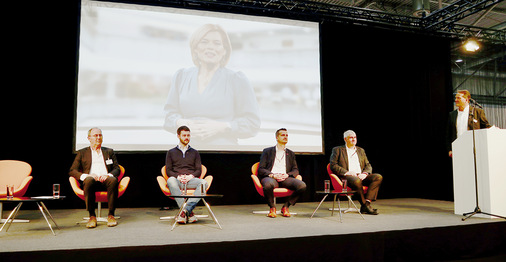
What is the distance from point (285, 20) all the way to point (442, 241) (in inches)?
173

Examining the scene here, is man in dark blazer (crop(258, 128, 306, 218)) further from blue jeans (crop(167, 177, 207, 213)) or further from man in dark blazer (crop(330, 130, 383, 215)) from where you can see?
blue jeans (crop(167, 177, 207, 213))

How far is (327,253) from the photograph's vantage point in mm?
3186

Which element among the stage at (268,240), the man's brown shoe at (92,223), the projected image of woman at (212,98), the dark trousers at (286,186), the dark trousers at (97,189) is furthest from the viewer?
the projected image of woman at (212,98)

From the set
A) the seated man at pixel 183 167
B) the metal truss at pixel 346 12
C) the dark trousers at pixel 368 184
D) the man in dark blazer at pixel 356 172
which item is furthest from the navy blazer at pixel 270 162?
the metal truss at pixel 346 12

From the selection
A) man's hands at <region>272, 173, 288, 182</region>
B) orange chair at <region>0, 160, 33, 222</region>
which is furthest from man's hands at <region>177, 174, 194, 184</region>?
orange chair at <region>0, 160, 33, 222</region>

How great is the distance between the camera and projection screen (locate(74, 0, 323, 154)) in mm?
5605

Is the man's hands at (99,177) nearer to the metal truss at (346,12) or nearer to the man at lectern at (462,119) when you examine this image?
the metal truss at (346,12)

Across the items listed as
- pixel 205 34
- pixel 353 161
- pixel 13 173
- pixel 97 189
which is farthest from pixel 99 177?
pixel 353 161

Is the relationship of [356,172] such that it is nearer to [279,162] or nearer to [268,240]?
[279,162]

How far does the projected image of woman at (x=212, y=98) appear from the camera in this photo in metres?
5.85

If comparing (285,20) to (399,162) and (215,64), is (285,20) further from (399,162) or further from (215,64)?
(399,162)

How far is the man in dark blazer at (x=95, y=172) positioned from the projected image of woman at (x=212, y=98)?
1.44 meters

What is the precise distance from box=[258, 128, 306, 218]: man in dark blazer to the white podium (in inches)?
75.7

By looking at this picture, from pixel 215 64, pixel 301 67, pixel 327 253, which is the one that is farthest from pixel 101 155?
pixel 301 67
